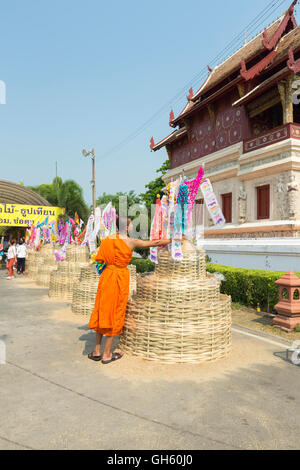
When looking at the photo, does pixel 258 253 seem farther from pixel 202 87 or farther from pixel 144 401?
pixel 202 87

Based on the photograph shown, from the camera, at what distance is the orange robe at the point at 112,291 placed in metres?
3.59

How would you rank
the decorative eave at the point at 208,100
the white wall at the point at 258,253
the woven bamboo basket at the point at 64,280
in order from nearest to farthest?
1. the woven bamboo basket at the point at 64,280
2. the white wall at the point at 258,253
3. the decorative eave at the point at 208,100

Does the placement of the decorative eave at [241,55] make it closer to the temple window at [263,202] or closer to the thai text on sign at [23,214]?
the temple window at [263,202]

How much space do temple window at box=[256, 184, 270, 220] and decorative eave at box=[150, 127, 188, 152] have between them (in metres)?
6.72

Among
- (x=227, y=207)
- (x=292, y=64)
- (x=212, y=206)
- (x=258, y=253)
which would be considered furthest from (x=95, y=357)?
(x=227, y=207)

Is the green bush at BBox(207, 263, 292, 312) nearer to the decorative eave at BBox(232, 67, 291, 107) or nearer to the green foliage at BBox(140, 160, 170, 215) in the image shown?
the decorative eave at BBox(232, 67, 291, 107)

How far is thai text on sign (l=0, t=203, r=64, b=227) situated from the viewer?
2441 centimetres

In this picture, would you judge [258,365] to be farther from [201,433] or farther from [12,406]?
[12,406]

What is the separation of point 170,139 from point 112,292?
56.0ft

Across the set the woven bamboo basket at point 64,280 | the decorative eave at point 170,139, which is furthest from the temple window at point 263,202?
the woven bamboo basket at point 64,280

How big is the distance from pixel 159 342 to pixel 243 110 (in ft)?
42.9

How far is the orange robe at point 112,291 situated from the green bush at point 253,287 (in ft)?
12.8
